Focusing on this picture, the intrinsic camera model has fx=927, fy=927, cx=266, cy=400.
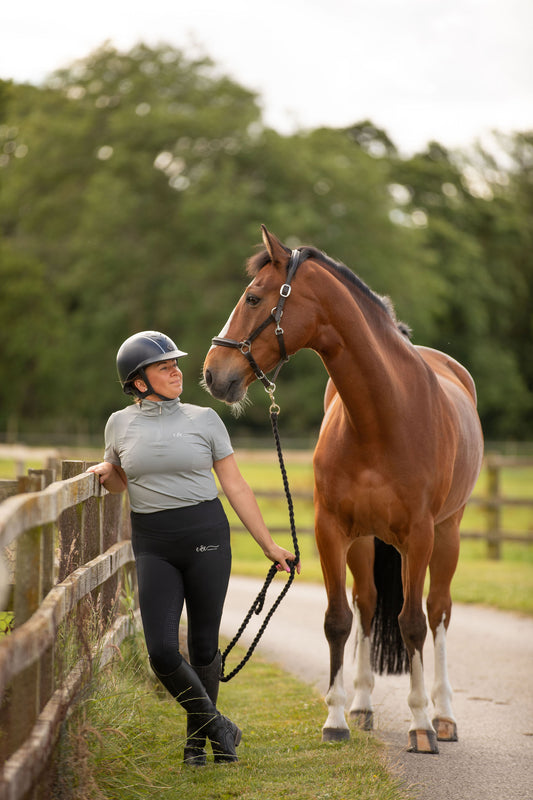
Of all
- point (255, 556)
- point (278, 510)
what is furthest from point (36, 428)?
point (255, 556)

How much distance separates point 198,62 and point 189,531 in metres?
34.9

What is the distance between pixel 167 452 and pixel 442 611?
2.46m

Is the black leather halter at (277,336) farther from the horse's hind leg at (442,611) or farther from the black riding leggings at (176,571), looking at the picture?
the horse's hind leg at (442,611)

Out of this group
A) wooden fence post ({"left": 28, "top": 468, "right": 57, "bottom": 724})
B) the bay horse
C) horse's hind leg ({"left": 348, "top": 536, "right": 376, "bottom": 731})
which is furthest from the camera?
horse's hind leg ({"left": 348, "top": 536, "right": 376, "bottom": 731})

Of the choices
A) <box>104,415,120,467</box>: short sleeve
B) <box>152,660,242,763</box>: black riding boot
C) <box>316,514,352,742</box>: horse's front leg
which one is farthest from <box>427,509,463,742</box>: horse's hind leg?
<box>104,415,120,467</box>: short sleeve

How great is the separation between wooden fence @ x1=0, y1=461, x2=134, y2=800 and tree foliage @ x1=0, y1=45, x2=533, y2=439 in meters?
27.8

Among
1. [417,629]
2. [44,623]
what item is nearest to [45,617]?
[44,623]

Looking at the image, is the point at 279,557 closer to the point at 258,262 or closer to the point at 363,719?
the point at 258,262

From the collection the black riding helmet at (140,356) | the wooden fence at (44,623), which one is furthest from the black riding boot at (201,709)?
the black riding helmet at (140,356)

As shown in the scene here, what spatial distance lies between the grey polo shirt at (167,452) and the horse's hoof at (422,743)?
67.0 inches

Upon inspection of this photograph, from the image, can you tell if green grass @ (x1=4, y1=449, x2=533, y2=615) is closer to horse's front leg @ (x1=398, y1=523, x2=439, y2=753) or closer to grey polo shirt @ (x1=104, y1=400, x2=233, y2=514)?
horse's front leg @ (x1=398, y1=523, x2=439, y2=753)

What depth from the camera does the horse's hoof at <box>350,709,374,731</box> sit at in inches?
196

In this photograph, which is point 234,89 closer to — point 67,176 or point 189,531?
point 67,176

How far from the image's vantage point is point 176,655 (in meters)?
3.74
